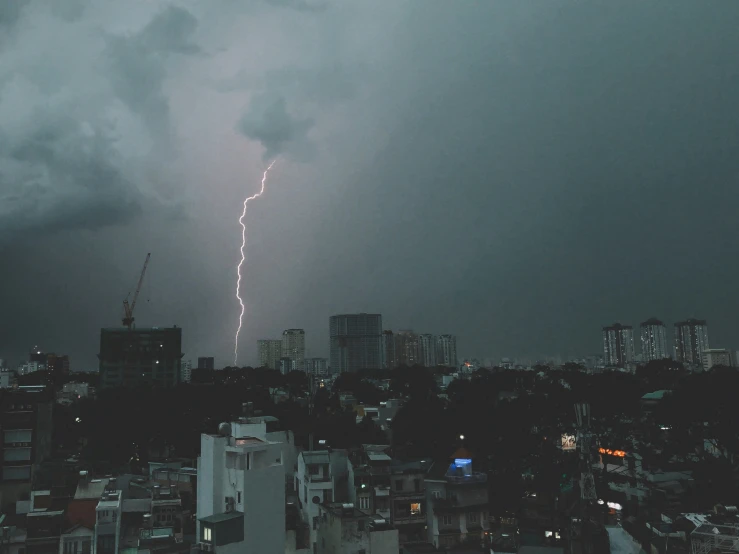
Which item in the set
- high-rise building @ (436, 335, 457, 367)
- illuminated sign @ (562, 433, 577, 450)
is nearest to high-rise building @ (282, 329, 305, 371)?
high-rise building @ (436, 335, 457, 367)

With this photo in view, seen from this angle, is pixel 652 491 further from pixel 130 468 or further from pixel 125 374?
pixel 125 374

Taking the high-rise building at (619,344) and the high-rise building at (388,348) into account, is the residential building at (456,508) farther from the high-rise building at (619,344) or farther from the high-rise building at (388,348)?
the high-rise building at (619,344)

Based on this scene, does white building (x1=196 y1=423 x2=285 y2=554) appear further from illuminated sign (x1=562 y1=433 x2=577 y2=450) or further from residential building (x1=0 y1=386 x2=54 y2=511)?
illuminated sign (x1=562 y1=433 x2=577 y2=450)

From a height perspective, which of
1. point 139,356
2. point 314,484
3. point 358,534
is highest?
point 139,356

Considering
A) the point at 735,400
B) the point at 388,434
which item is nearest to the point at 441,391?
the point at 388,434

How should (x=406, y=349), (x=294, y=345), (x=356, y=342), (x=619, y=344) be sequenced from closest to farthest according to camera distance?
(x=356, y=342), (x=406, y=349), (x=294, y=345), (x=619, y=344)

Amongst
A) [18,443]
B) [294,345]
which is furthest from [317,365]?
[18,443]

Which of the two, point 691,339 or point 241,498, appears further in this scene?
point 691,339

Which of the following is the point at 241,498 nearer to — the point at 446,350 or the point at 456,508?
the point at 456,508
